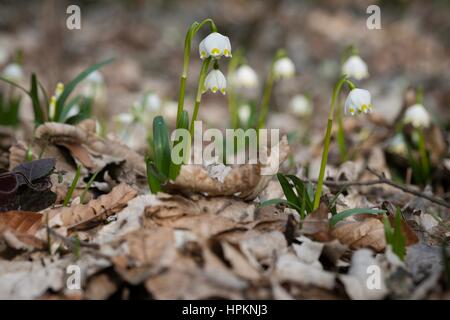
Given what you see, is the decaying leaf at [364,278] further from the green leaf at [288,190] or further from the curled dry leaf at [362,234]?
the green leaf at [288,190]

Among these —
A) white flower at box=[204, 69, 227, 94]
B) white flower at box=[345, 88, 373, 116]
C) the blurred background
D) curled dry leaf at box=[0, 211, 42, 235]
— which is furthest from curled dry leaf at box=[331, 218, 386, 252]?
the blurred background

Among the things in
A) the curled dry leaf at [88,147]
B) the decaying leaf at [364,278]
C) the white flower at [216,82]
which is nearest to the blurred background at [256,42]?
the curled dry leaf at [88,147]

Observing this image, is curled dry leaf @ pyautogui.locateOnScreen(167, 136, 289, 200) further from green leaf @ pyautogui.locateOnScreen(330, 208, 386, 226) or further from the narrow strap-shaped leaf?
green leaf @ pyautogui.locateOnScreen(330, 208, 386, 226)

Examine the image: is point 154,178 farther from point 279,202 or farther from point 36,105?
point 36,105

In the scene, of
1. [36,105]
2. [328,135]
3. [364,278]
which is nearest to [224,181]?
[328,135]
